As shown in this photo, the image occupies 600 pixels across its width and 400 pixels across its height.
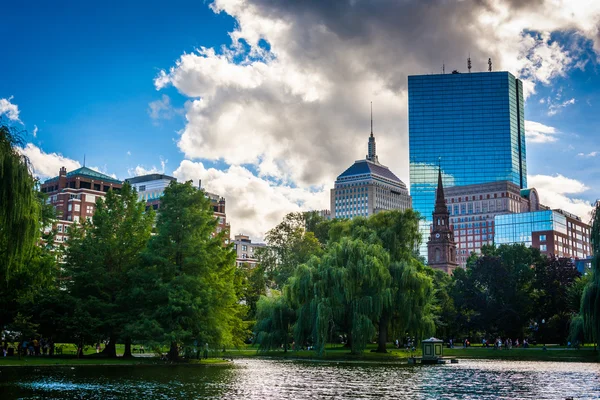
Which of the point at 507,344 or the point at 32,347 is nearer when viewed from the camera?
the point at 32,347

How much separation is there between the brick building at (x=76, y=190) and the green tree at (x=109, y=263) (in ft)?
360

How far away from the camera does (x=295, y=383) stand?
1638 inches

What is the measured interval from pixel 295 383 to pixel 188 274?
26687 millimetres

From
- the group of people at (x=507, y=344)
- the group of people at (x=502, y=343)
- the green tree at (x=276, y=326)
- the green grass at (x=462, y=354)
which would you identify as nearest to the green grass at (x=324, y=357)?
the green grass at (x=462, y=354)

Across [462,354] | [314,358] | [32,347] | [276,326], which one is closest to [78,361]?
[32,347]

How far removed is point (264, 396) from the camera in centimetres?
3409

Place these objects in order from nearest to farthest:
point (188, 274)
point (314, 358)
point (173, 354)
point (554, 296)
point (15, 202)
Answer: point (15, 202), point (173, 354), point (188, 274), point (314, 358), point (554, 296)

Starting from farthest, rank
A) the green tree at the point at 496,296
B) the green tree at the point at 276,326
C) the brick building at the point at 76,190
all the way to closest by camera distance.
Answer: the brick building at the point at 76,190, the green tree at the point at 496,296, the green tree at the point at 276,326

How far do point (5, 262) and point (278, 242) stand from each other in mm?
84287

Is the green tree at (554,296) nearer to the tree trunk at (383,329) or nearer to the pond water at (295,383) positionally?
the tree trunk at (383,329)

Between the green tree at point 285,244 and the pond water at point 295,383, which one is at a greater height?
the green tree at point 285,244

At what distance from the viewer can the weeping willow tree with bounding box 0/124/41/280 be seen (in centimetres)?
3609

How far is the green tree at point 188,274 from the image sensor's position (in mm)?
61281

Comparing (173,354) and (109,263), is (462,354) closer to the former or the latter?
(173,354)
